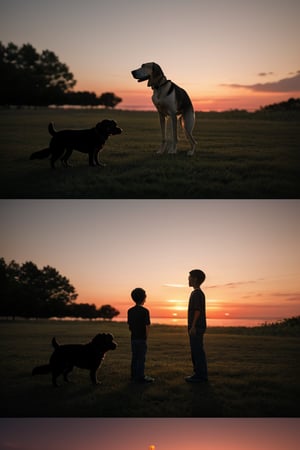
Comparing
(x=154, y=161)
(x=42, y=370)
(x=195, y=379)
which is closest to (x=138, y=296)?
(x=195, y=379)

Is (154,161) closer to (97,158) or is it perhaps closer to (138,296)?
(97,158)

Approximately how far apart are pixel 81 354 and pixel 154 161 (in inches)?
54.7

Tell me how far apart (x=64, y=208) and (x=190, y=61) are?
135cm

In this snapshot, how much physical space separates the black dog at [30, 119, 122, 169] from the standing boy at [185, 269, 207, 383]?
3.47ft

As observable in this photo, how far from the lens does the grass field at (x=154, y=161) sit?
5602 millimetres

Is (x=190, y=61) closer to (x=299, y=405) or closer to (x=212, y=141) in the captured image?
(x=212, y=141)

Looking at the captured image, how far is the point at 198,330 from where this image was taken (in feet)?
16.8

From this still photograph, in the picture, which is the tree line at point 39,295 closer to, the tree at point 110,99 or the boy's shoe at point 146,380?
the boy's shoe at point 146,380

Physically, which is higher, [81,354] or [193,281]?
[193,281]

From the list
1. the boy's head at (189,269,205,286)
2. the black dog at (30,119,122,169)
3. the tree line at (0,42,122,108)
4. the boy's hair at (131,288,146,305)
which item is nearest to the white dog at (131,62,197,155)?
the black dog at (30,119,122,169)

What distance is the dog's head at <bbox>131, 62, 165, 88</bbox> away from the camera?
18.1 ft

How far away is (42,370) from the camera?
5.21 metres

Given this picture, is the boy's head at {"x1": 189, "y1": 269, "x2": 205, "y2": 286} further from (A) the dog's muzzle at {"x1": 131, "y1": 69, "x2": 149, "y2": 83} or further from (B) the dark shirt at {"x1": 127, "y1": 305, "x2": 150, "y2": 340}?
(A) the dog's muzzle at {"x1": 131, "y1": 69, "x2": 149, "y2": 83}

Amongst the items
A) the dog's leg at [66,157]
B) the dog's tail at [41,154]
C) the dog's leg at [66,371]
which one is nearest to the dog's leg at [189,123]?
the dog's leg at [66,157]
